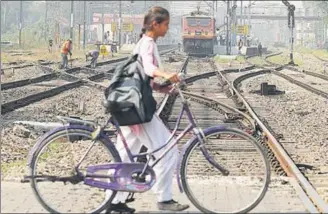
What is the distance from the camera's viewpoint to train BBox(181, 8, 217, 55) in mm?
51062

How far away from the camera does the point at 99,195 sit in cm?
625

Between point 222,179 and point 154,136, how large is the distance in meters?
1.96

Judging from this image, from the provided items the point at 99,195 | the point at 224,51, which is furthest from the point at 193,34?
the point at 99,195

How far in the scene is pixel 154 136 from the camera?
218 inches

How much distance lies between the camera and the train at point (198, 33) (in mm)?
51062

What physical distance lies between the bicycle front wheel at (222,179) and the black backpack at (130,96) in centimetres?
62

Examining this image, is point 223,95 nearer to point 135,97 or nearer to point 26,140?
point 26,140

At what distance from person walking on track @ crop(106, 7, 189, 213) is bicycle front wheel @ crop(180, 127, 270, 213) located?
162 millimetres

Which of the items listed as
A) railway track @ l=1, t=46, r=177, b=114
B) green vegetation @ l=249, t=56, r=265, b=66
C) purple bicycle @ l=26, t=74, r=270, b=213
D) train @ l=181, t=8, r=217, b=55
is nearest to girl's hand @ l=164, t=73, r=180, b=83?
purple bicycle @ l=26, t=74, r=270, b=213

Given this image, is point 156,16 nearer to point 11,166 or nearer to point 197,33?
point 11,166

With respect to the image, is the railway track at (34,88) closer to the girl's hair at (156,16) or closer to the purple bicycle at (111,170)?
the purple bicycle at (111,170)

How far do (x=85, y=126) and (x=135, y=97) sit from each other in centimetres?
63

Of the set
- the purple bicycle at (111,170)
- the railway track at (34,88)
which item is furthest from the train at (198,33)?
the purple bicycle at (111,170)

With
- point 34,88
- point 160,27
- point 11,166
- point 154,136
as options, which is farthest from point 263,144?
point 34,88
